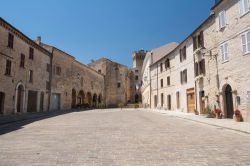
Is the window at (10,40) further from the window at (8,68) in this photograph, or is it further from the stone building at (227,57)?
the stone building at (227,57)

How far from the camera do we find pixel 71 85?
38.3m

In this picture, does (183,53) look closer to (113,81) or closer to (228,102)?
(228,102)

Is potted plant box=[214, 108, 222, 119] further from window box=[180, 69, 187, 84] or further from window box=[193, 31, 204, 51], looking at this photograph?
window box=[180, 69, 187, 84]

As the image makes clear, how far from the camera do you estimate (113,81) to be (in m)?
60.7

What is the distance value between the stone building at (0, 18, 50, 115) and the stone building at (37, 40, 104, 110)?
2021mm

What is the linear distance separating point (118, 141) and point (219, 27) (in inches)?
568

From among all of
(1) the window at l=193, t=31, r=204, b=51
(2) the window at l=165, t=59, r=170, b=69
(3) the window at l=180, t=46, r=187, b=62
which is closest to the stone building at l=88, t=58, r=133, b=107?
(2) the window at l=165, t=59, r=170, b=69

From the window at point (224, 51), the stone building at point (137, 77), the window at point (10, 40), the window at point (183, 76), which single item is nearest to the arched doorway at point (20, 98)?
the window at point (10, 40)

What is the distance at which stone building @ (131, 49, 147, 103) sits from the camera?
69438 mm

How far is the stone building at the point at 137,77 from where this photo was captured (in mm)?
69438

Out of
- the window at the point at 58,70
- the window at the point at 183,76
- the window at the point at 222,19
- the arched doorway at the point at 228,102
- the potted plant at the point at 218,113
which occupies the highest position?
the window at the point at 222,19

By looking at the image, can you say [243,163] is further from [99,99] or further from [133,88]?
[133,88]

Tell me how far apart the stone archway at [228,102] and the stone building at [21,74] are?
64.8 ft

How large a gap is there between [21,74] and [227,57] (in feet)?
67.6
